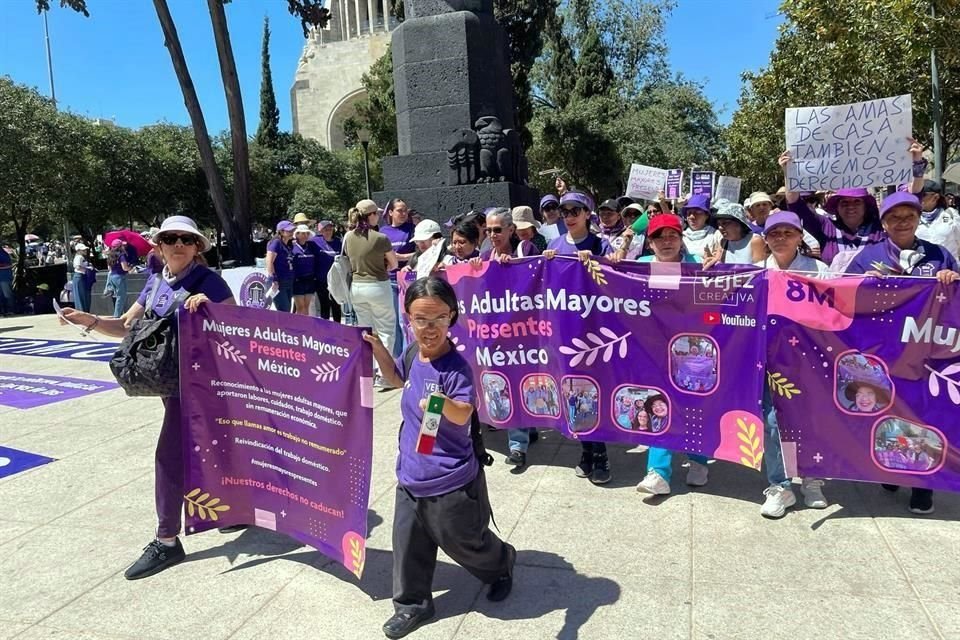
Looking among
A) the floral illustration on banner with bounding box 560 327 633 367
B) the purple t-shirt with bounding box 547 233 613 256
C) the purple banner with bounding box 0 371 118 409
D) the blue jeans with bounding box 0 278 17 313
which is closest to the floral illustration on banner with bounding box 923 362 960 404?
the floral illustration on banner with bounding box 560 327 633 367

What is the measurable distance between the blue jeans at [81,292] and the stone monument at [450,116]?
10672 mm

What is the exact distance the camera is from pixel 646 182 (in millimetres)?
8742

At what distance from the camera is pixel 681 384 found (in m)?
4.17

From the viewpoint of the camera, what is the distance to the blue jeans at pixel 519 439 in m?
4.80

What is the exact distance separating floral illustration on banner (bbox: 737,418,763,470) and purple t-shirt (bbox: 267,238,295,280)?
7.07m

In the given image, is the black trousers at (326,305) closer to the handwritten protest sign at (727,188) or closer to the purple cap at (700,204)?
the handwritten protest sign at (727,188)

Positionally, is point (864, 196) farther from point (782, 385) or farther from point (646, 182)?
point (646, 182)

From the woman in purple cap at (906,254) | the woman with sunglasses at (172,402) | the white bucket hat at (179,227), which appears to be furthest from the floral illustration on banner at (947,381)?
the white bucket hat at (179,227)

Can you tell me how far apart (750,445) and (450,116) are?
724cm

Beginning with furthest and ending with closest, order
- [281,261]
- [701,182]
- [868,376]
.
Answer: [281,261] → [701,182] → [868,376]

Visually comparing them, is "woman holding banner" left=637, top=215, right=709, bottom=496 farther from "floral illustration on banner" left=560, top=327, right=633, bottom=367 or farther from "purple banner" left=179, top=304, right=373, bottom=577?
"purple banner" left=179, top=304, right=373, bottom=577

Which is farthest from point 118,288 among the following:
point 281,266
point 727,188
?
point 727,188

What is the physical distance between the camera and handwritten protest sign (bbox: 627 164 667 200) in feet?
28.4

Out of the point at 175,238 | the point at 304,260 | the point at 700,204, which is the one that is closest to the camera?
the point at 175,238
